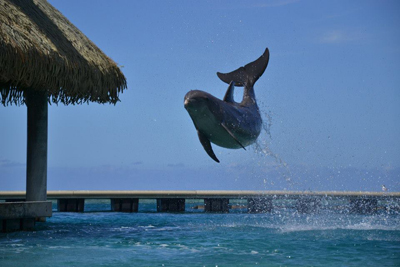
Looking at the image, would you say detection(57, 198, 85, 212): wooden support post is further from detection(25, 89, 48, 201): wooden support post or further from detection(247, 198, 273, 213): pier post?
detection(25, 89, 48, 201): wooden support post

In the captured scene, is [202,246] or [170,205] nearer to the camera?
[202,246]

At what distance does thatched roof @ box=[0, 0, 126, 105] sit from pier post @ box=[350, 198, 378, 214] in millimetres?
12244

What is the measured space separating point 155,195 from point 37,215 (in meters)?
9.03

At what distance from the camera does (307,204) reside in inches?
894

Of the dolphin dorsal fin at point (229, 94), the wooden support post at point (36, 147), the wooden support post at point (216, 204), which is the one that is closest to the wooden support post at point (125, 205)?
the wooden support post at point (216, 204)

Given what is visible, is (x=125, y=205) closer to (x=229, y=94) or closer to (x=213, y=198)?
(x=213, y=198)

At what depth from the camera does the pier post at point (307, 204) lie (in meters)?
21.9

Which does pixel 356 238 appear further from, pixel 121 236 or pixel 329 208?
pixel 329 208

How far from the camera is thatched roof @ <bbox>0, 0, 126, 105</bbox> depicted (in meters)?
11.9

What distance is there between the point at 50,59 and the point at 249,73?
4.31 m

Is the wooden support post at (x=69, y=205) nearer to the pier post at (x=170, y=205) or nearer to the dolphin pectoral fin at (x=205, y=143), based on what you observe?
the pier post at (x=170, y=205)

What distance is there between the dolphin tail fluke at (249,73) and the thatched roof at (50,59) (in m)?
3.24

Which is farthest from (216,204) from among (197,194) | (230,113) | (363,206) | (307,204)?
(230,113)

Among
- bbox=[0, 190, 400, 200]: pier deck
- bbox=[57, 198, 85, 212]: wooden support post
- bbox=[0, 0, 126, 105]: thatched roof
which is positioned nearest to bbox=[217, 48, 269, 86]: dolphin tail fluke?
bbox=[0, 0, 126, 105]: thatched roof
